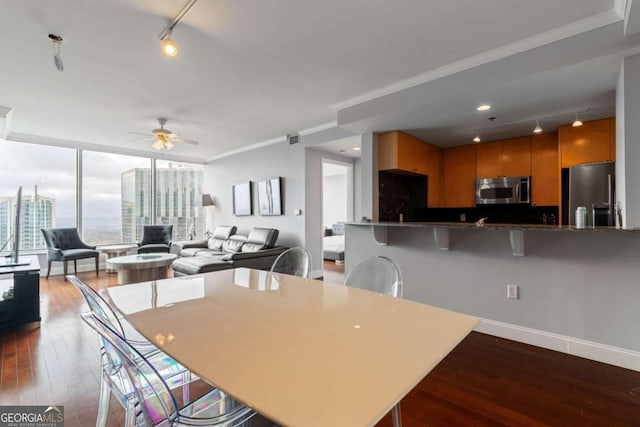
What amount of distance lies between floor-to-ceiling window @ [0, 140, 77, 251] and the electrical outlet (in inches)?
291

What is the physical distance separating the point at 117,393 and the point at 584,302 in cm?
325

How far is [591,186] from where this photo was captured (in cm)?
304

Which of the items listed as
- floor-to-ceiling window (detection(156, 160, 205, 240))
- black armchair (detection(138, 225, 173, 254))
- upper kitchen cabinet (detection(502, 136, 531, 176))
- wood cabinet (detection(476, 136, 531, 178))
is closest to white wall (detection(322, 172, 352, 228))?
floor-to-ceiling window (detection(156, 160, 205, 240))

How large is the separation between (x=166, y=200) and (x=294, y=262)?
5.81m

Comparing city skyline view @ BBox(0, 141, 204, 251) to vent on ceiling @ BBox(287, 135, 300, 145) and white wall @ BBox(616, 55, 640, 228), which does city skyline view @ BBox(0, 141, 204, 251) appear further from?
white wall @ BBox(616, 55, 640, 228)

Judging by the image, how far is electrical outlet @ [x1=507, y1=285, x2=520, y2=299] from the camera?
2.71 meters

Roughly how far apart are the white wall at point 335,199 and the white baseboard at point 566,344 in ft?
21.4

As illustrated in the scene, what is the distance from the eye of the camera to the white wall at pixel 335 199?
9.25m

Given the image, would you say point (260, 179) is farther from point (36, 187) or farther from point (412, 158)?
point (36, 187)

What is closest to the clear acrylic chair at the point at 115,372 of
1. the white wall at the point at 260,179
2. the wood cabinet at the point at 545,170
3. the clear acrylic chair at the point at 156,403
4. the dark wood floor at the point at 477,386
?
the clear acrylic chair at the point at 156,403

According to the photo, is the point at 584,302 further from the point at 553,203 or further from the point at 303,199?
the point at 303,199

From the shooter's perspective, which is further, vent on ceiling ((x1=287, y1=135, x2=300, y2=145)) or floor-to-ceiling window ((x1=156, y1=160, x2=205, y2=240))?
floor-to-ceiling window ((x1=156, y1=160, x2=205, y2=240))

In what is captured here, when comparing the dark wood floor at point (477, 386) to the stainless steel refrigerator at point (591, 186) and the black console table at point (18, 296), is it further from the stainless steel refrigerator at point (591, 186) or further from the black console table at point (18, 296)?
the stainless steel refrigerator at point (591, 186)

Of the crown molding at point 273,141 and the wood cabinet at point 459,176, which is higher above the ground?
the crown molding at point 273,141
